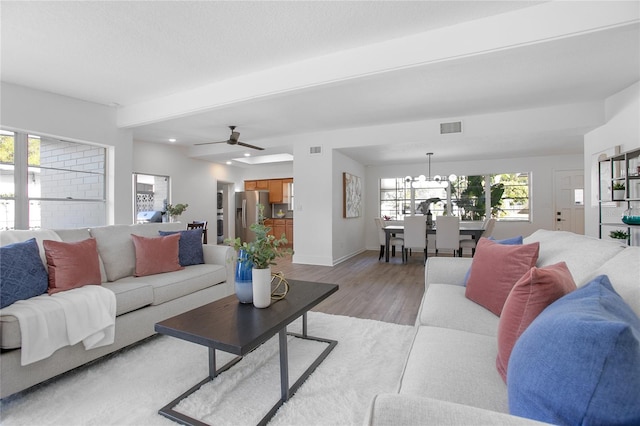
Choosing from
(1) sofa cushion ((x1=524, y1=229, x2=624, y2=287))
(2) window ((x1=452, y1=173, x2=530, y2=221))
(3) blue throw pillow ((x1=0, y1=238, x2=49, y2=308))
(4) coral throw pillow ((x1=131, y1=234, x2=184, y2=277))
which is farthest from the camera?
(2) window ((x1=452, y1=173, x2=530, y2=221))

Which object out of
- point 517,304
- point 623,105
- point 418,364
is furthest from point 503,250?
point 623,105

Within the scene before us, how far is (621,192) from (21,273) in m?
5.71

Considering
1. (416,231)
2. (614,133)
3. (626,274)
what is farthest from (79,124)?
(614,133)

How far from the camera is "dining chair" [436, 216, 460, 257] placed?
5496mm

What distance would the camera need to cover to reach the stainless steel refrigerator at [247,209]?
8742 mm

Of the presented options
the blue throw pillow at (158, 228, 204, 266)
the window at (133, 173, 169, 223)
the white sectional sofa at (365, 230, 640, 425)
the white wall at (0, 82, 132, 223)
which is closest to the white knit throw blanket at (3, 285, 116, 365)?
the blue throw pillow at (158, 228, 204, 266)

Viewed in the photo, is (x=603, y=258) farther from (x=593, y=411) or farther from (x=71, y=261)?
(x=71, y=261)

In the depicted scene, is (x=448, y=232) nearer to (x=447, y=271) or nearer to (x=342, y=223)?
(x=342, y=223)

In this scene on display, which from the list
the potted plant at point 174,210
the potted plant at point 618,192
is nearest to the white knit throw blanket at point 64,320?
the potted plant at point 174,210

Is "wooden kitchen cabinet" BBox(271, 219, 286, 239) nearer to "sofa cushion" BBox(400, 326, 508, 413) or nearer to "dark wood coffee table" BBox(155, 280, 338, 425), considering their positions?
"dark wood coffee table" BBox(155, 280, 338, 425)

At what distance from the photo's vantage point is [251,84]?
11.5ft

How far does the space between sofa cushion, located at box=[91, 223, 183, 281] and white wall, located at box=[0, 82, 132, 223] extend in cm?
226

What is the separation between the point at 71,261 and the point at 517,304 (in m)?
2.72

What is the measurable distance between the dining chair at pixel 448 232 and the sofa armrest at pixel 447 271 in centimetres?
311
